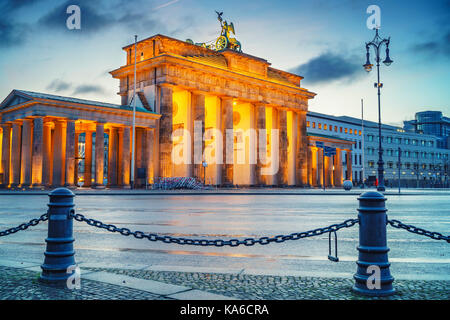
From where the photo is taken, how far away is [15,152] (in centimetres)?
4600

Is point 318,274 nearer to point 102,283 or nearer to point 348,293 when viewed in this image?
point 348,293

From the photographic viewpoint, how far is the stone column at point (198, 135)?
53.3m

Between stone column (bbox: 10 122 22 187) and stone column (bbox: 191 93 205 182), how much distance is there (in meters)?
19.7

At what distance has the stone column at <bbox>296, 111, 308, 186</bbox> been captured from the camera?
69125 mm

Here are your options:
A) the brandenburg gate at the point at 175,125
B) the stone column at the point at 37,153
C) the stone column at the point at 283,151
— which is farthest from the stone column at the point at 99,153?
the stone column at the point at 283,151

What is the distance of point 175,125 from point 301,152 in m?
24.3

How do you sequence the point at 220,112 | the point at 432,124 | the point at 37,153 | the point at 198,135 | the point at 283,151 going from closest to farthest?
the point at 37,153
the point at 198,135
the point at 220,112
the point at 283,151
the point at 432,124

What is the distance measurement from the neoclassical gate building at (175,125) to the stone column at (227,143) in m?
0.13

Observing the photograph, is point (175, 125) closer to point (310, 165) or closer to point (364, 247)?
point (310, 165)

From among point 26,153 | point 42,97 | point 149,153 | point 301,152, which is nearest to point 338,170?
point 301,152

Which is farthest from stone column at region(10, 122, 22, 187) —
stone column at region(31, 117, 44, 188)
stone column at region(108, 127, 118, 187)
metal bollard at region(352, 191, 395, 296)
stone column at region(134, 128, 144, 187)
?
metal bollard at region(352, 191, 395, 296)

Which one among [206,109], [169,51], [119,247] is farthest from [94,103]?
[119,247]

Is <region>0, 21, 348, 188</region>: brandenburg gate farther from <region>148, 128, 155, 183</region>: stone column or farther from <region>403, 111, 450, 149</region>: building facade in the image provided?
<region>403, 111, 450, 149</region>: building facade

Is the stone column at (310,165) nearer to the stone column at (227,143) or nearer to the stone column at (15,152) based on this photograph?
the stone column at (227,143)
